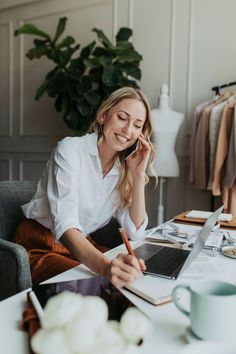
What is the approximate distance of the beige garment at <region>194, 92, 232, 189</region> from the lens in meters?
2.79

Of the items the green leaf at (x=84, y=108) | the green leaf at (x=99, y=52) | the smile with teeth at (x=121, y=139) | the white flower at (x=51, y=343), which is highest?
the green leaf at (x=99, y=52)

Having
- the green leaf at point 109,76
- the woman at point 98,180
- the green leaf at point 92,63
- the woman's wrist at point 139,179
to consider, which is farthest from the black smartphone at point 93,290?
the green leaf at point 92,63

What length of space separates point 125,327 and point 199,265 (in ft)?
2.13

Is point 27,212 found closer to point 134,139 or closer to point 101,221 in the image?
point 101,221

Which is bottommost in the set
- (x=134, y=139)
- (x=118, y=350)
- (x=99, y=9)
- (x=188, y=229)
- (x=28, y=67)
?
(x=188, y=229)

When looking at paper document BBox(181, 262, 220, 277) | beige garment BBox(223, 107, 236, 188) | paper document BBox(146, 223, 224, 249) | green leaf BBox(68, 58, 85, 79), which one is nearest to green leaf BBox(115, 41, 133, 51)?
green leaf BBox(68, 58, 85, 79)

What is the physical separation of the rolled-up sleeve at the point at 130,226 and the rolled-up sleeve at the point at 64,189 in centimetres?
24

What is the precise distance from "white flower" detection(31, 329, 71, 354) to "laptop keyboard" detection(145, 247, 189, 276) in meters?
0.57

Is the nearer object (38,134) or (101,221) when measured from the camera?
(101,221)

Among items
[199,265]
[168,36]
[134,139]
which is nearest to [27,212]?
[134,139]

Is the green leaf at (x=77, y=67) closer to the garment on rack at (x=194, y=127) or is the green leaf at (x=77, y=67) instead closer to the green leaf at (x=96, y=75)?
the green leaf at (x=96, y=75)

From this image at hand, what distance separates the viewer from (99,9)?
3.63 metres

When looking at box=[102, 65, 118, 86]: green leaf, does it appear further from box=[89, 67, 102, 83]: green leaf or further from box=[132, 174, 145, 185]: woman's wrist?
box=[132, 174, 145, 185]: woman's wrist

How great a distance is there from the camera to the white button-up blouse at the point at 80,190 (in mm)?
1192
